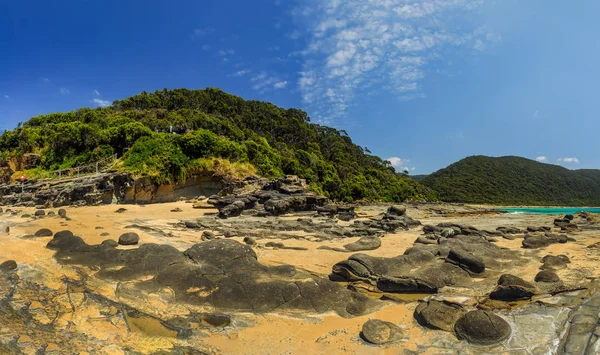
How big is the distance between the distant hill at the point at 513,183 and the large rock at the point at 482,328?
301 ft

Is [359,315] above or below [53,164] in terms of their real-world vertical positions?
below

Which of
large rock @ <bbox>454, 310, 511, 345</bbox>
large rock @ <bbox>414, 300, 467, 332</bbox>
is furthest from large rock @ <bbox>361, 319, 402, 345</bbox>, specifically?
large rock @ <bbox>454, 310, 511, 345</bbox>

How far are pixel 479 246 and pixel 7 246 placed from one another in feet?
51.3

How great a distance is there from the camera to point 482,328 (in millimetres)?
5418

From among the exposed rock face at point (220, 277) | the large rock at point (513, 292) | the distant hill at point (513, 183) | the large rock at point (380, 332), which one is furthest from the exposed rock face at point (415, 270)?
the distant hill at point (513, 183)

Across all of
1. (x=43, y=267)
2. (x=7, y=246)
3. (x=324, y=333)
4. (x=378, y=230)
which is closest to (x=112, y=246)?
(x=43, y=267)

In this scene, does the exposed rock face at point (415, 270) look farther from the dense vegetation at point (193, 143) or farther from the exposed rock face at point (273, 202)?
the dense vegetation at point (193, 143)

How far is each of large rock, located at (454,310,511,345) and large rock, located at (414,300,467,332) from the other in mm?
238

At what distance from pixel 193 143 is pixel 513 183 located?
106 metres

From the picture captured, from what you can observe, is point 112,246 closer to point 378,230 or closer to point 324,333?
point 324,333

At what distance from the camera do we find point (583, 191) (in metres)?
104

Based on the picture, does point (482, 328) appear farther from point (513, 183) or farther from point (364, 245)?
point (513, 183)

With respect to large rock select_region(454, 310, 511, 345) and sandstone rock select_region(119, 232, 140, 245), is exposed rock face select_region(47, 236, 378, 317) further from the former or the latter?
large rock select_region(454, 310, 511, 345)

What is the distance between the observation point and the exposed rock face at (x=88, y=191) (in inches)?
880
